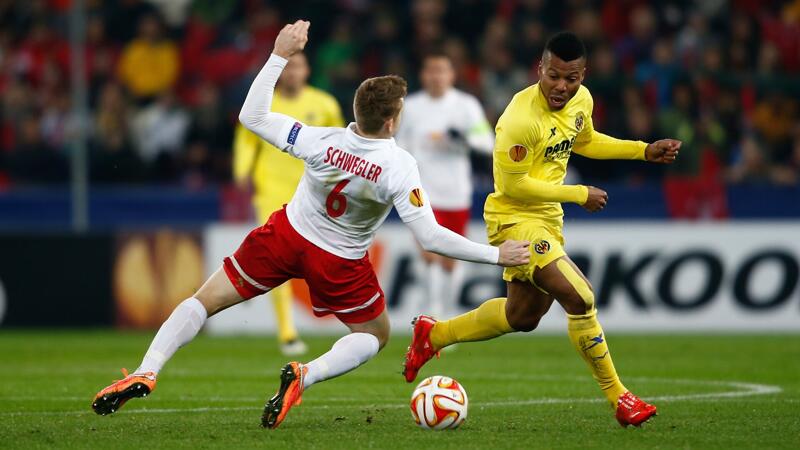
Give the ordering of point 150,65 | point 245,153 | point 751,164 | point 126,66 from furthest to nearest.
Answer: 1. point 126,66
2. point 150,65
3. point 751,164
4. point 245,153

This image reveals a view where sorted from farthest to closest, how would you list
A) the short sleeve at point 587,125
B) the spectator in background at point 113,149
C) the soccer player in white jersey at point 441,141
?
the spectator in background at point 113,149
the soccer player in white jersey at point 441,141
the short sleeve at point 587,125

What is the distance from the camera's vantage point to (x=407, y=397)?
9227 millimetres

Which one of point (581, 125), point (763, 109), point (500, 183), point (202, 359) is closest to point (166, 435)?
point (500, 183)

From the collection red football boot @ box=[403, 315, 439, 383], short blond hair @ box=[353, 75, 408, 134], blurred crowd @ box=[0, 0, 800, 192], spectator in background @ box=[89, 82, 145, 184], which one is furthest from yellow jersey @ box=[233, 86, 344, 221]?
spectator in background @ box=[89, 82, 145, 184]

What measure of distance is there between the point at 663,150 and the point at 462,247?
154cm

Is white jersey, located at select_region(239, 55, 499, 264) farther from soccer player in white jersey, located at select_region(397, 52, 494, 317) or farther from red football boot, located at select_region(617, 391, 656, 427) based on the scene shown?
soccer player in white jersey, located at select_region(397, 52, 494, 317)

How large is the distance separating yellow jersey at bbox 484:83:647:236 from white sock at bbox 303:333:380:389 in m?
1.15

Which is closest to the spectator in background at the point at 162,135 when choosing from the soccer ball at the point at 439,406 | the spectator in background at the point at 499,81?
the spectator in background at the point at 499,81

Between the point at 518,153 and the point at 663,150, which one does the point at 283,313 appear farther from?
the point at 663,150

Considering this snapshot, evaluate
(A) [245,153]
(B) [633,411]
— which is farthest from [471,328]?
(A) [245,153]

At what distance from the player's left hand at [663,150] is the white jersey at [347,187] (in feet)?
4.60

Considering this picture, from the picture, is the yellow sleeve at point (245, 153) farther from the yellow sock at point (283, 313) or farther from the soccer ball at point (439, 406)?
the soccer ball at point (439, 406)

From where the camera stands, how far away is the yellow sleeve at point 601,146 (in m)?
8.27

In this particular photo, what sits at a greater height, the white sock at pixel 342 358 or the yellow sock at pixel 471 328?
the white sock at pixel 342 358
